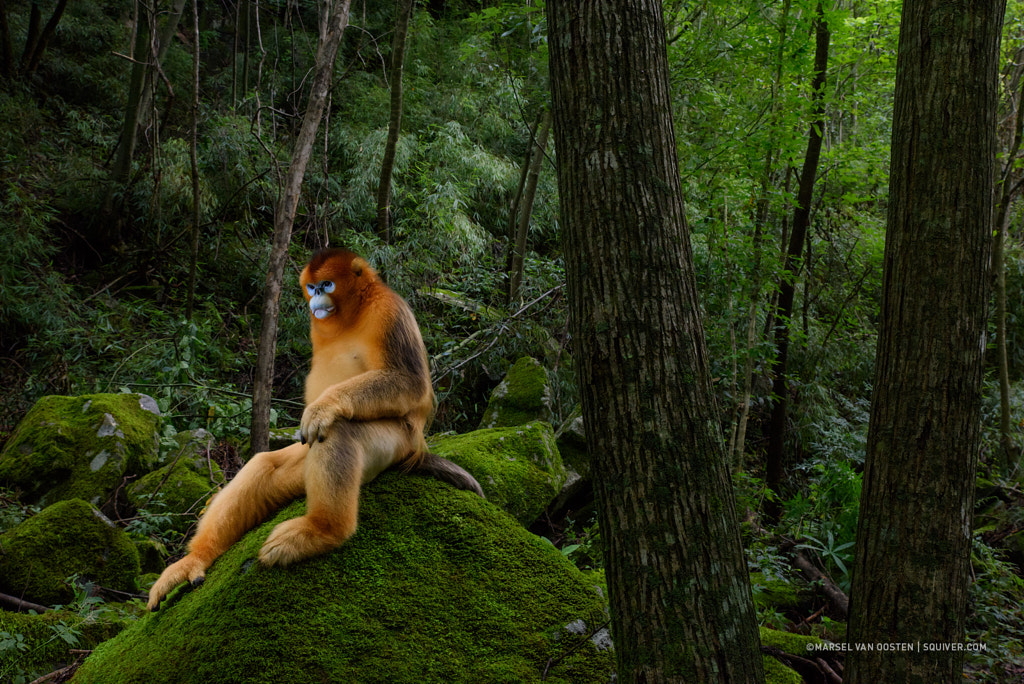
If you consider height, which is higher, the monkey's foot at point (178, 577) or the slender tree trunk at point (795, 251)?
the slender tree trunk at point (795, 251)

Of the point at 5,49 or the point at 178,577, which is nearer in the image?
the point at 178,577

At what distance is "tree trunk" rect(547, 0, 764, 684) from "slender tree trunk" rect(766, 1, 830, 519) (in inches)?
175

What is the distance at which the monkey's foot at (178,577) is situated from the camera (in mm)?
2457

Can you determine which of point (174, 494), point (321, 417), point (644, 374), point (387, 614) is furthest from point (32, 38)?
point (644, 374)

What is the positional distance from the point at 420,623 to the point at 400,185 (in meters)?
7.48

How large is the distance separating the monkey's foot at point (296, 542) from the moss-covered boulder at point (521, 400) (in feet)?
10.1

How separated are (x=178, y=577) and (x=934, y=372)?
8.67 ft

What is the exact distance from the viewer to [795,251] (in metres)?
6.16

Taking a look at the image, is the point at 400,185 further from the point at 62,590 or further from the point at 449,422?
the point at 62,590

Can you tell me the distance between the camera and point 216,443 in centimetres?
609

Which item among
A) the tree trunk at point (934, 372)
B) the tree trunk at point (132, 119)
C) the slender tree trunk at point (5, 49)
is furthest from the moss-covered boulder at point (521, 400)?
the slender tree trunk at point (5, 49)

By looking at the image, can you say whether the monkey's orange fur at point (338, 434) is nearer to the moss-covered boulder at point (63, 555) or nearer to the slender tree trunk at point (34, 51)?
the moss-covered boulder at point (63, 555)

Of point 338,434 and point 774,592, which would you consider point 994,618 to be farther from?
point 338,434

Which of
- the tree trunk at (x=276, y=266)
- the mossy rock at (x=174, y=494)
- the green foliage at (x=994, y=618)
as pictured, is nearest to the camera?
the green foliage at (x=994, y=618)
